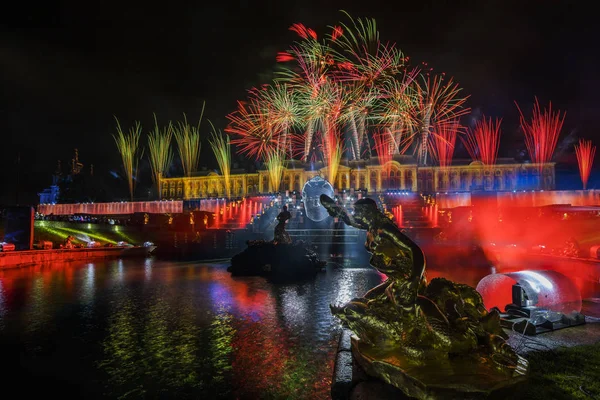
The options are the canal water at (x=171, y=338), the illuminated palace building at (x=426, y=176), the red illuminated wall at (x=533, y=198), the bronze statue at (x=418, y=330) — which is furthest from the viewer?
the illuminated palace building at (x=426, y=176)

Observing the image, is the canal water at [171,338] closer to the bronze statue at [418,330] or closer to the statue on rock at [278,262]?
the bronze statue at [418,330]

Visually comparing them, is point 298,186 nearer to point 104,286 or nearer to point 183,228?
point 183,228

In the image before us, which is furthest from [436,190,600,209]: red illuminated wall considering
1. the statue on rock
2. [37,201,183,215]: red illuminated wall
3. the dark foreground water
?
the dark foreground water

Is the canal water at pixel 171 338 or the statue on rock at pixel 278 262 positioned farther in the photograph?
the statue on rock at pixel 278 262

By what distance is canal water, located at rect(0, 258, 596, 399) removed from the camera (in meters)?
5.01

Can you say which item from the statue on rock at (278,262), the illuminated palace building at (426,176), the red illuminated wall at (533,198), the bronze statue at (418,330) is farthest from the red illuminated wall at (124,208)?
the bronze statue at (418,330)

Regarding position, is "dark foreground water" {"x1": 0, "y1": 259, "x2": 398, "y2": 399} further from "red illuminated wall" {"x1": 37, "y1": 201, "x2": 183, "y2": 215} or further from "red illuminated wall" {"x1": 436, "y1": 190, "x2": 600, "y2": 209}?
A: "red illuminated wall" {"x1": 37, "y1": 201, "x2": 183, "y2": 215}

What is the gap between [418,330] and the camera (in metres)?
4.02

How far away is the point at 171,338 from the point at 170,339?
0.06 metres

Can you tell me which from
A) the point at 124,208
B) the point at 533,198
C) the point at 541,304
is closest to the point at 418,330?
the point at 541,304

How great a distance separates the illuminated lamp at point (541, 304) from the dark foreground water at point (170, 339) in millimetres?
2948

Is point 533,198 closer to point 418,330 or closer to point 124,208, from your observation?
point 124,208

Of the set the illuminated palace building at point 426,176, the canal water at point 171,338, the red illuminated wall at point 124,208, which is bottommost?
the canal water at point 171,338

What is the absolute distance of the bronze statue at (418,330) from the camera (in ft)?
11.6
